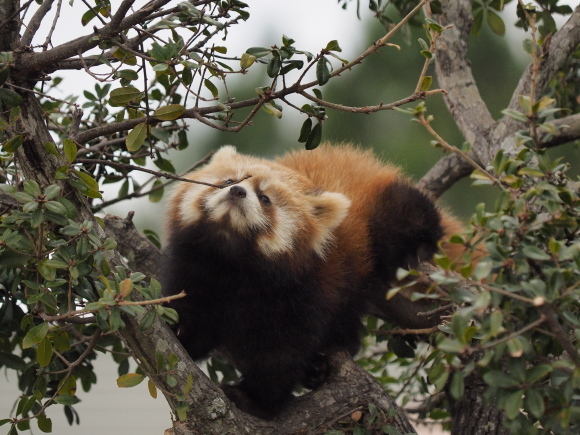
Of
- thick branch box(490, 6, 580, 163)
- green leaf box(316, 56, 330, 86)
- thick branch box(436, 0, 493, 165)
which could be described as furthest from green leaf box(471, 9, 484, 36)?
green leaf box(316, 56, 330, 86)

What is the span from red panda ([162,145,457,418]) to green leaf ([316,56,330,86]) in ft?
2.27

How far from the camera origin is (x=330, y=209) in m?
3.14

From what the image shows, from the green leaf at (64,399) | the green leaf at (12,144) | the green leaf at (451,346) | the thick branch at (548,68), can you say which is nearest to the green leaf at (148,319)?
the green leaf at (64,399)

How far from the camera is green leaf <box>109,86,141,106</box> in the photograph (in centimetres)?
219

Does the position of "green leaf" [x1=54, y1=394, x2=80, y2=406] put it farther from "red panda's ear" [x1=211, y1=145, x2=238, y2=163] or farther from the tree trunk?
the tree trunk

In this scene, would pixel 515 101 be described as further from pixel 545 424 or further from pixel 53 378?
pixel 53 378

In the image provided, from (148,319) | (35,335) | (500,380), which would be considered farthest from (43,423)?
(500,380)

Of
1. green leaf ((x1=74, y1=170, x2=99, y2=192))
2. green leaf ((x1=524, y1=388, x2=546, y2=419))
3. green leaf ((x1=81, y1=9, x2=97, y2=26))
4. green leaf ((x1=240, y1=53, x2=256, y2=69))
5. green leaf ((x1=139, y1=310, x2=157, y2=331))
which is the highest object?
green leaf ((x1=81, y1=9, x2=97, y2=26))

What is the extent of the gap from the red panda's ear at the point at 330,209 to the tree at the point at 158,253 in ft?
1.88

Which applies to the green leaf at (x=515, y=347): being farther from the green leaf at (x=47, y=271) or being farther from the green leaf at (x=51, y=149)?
the green leaf at (x=51, y=149)

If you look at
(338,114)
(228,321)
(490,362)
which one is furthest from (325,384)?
(338,114)

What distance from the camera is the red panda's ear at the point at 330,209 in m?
3.13

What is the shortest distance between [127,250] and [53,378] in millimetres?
738

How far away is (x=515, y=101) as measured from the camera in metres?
3.51
